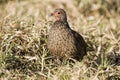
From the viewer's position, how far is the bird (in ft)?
22.0

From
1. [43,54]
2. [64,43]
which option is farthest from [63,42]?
[43,54]

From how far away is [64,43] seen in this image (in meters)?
6.71

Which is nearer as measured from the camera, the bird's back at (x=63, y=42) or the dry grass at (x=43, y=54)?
the dry grass at (x=43, y=54)

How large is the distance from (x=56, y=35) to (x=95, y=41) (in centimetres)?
125

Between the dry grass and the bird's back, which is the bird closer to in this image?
the bird's back

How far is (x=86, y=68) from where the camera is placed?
6387mm

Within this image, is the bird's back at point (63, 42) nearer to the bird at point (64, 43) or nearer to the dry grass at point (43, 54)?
the bird at point (64, 43)

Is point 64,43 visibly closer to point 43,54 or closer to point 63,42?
point 63,42

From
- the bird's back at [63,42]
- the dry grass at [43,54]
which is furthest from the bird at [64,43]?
the dry grass at [43,54]

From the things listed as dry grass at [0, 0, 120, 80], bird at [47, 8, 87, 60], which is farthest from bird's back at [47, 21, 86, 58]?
dry grass at [0, 0, 120, 80]

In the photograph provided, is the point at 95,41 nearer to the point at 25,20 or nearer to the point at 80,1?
the point at 25,20

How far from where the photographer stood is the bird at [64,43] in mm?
6699

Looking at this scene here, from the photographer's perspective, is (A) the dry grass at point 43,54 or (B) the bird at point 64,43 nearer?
(A) the dry grass at point 43,54

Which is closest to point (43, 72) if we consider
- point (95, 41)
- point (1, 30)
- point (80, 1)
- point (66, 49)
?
point (66, 49)
